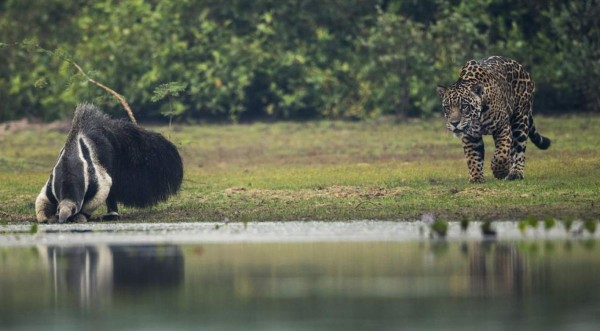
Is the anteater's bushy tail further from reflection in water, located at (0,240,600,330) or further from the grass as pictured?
reflection in water, located at (0,240,600,330)

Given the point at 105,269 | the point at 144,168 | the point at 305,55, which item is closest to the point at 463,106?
the point at 144,168

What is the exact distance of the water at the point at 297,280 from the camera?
11328 mm

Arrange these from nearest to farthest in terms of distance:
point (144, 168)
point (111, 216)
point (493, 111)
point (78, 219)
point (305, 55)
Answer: point (78, 219) < point (111, 216) < point (144, 168) < point (493, 111) < point (305, 55)

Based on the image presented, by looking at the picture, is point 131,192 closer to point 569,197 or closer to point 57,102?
point 569,197

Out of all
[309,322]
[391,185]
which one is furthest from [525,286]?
[391,185]

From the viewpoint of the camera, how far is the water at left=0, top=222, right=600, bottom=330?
1133 centimetres

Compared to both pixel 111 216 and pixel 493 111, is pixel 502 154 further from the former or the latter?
pixel 111 216

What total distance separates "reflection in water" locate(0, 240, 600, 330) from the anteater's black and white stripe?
2.43 meters

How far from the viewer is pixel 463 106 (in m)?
21.3

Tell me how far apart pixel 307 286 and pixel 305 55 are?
A: 21475mm

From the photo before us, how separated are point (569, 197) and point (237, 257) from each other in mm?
6173

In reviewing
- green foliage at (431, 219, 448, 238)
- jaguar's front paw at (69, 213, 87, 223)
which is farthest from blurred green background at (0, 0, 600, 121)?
green foliage at (431, 219, 448, 238)

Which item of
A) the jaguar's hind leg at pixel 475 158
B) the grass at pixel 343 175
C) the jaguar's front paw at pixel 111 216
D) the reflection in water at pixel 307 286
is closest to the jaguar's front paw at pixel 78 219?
the jaguar's front paw at pixel 111 216

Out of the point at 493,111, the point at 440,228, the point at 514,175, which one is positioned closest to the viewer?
the point at 440,228
